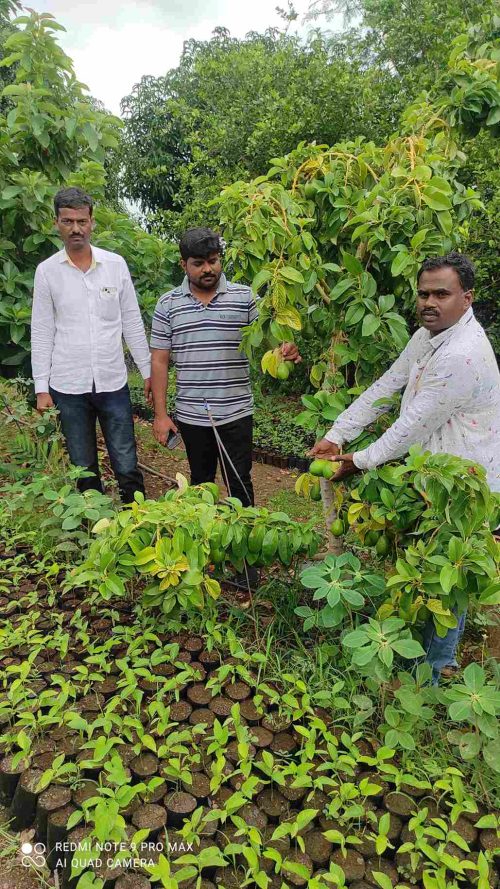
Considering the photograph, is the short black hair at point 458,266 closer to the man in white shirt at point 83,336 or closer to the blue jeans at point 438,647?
the blue jeans at point 438,647

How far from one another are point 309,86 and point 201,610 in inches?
241

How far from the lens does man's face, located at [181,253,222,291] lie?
2.75 meters

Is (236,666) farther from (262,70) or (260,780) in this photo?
(262,70)

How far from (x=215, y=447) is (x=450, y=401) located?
149cm

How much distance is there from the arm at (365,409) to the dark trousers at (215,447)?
0.86 m

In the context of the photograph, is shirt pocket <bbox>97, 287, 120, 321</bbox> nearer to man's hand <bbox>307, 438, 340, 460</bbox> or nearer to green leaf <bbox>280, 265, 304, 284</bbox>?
green leaf <bbox>280, 265, 304, 284</bbox>

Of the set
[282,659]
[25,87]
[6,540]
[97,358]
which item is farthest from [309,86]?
[282,659]

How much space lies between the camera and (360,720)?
185 cm

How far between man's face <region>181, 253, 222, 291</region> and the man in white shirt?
0.54 m

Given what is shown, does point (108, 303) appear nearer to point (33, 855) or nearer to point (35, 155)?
point (35, 155)

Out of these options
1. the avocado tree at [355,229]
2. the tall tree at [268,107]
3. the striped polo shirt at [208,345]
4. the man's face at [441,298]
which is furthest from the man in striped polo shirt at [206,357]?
the tall tree at [268,107]

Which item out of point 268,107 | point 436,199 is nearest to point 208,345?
point 436,199

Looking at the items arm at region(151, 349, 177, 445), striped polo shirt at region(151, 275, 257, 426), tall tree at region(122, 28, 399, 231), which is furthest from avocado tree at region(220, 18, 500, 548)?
tall tree at region(122, 28, 399, 231)

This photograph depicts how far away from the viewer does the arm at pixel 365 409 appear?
223cm
